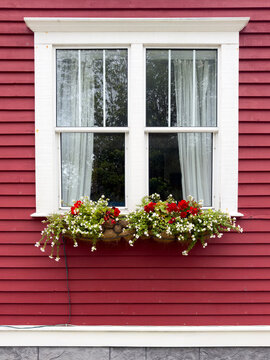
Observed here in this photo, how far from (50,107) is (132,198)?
1125 millimetres

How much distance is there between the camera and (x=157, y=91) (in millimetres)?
2508

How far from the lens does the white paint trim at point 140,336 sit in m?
2.46

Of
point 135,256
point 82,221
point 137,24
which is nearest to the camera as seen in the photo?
point 82,221

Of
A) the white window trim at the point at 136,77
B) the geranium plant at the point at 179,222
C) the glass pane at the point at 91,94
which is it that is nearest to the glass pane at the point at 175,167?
the white window trim at the point at 136,77

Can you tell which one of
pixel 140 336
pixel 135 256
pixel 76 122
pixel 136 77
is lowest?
pixel 140 336

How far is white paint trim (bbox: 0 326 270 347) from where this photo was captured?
8.09ft

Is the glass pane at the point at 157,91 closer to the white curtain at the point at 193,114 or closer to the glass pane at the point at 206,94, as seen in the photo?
the white curtain at the point at 193,114

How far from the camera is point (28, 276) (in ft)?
8.11

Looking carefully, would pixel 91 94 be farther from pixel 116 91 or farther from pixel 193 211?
pixel 193 211

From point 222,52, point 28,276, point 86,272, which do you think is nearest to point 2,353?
point 28,276

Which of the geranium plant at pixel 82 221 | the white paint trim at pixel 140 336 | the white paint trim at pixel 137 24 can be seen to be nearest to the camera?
the geranium plant at pixel 82 221

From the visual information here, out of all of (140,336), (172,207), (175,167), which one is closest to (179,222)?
(172,207)

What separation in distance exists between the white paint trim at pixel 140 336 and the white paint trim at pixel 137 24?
273 centimetres

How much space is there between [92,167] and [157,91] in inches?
37.3
